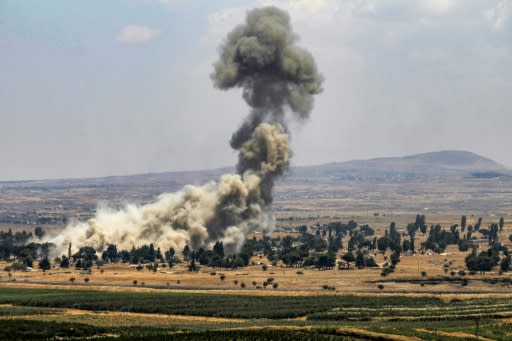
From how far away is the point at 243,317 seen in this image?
12294 cm

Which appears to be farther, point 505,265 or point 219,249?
point 219,249

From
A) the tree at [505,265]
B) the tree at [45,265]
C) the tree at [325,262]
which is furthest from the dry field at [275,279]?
the tree at [325,262]

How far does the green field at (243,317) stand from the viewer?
3757 inches

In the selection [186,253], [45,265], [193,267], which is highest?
[186,253]

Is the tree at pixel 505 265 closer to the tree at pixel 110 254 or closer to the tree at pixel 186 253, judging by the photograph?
the tree at pixel 186 253

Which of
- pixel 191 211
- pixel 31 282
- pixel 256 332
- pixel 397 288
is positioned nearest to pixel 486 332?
pixel 256 332

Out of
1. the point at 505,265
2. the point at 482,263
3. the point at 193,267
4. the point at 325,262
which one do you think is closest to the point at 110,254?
the point at 193,267

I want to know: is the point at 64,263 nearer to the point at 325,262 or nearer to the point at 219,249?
the point at 219,249

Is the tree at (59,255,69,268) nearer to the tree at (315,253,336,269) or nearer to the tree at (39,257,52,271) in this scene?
the tree at (39,257,52,271)

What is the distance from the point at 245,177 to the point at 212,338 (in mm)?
97496

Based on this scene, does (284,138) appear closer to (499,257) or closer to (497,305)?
(499,257)

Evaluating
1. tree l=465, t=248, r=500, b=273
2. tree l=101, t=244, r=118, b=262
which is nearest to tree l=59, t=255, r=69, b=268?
tree l=101, t=244, r=118, b=262

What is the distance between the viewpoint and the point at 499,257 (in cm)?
Answer: 19038

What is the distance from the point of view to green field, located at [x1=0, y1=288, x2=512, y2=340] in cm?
9544
